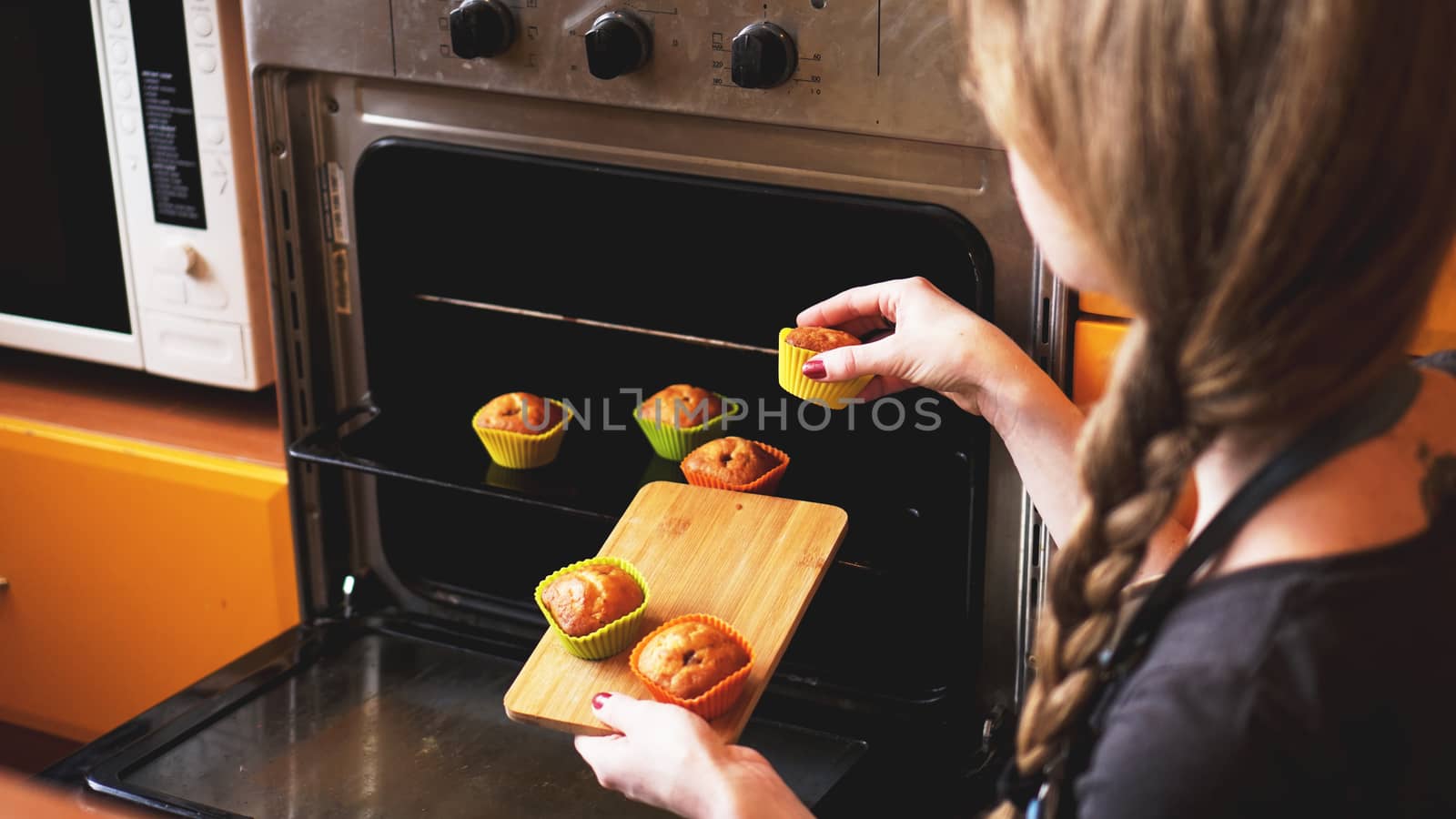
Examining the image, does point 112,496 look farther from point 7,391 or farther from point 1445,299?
point 1445,299

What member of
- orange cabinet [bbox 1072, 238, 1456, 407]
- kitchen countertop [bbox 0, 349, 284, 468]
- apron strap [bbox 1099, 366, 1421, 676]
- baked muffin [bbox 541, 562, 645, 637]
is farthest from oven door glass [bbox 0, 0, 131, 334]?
apron strap [bbox 1099, 366, 1421, 676]

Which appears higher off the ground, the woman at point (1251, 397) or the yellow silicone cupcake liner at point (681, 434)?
the woman at point (1251, 397)

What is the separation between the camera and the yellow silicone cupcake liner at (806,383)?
1.32 m

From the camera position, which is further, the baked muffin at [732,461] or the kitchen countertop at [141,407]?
the kitchen countertop at [141,407]

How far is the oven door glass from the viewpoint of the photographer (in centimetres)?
169

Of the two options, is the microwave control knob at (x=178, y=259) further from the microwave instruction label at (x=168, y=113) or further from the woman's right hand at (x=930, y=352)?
the woman's right hand at (x=930, y=352)

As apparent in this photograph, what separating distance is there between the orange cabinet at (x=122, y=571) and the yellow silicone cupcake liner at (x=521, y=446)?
32cm

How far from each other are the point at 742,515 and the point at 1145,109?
0.77m

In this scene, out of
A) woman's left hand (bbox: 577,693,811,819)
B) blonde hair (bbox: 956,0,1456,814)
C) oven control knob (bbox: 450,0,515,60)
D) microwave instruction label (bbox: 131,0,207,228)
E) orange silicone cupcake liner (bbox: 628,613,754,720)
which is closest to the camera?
blonde hair (bbox: 956,0,1456,814)

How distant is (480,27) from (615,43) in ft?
0.46

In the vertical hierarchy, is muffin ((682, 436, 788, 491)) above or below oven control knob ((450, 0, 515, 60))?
below

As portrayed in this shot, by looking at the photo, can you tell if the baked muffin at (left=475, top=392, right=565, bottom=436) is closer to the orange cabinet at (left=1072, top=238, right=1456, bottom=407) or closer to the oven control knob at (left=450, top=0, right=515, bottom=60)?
the oven control knob at (left=450, top=0, right=515, bottom=60)

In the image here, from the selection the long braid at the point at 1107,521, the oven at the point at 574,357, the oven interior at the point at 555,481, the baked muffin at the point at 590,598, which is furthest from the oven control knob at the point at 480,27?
the long braid at the point at 1107,521

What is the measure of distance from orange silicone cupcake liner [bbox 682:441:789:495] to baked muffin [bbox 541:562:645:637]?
164 mm
